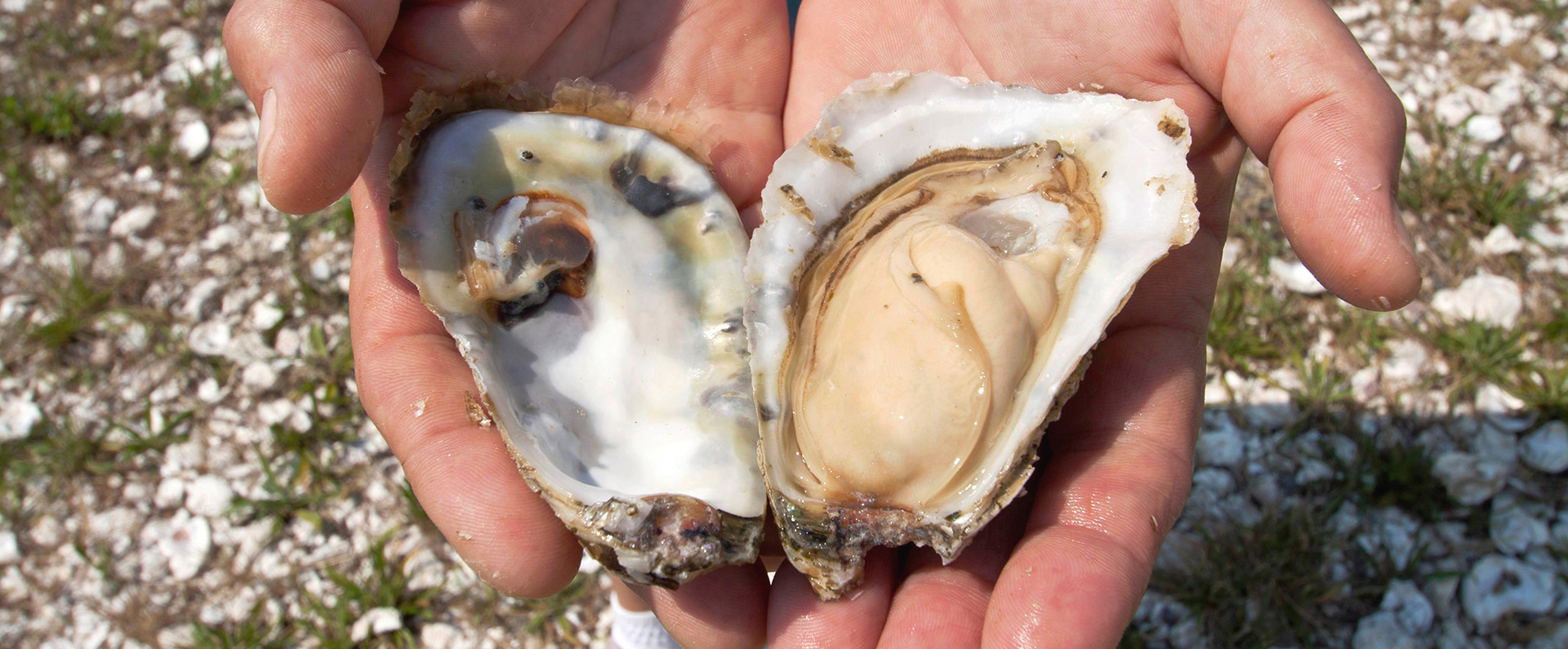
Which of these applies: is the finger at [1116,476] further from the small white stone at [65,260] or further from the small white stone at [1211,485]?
the small white stone at [65,260]

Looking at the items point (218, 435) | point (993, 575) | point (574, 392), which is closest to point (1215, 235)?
point (993, 575)

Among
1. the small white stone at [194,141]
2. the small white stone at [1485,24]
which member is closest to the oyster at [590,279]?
the small white stone at [194,141]

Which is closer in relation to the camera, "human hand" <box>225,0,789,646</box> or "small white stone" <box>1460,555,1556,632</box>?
"human hand" <box>225,0,789,646</box>

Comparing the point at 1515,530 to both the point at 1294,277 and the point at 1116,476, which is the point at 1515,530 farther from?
the point at 1116,476

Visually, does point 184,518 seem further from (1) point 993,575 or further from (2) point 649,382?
(1) point 993,575

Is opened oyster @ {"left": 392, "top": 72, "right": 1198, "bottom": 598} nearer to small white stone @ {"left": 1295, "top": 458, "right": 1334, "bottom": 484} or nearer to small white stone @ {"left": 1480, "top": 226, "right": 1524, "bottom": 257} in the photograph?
small white stone @ {"left": 1295, "top": 458, "right": 1334, "bottom": 484}

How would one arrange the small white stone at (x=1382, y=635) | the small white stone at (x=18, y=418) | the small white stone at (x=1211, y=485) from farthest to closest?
the small white stone at (x=18, y=418), the small white stone at (x=1211, y=485), the small white stone at (x=1382, y=635)

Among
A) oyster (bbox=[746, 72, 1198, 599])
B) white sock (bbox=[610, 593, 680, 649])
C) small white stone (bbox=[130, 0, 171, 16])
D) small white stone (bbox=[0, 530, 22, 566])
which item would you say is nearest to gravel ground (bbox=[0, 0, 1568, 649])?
small white stone (bbox=[0, 530, 22, 566])
